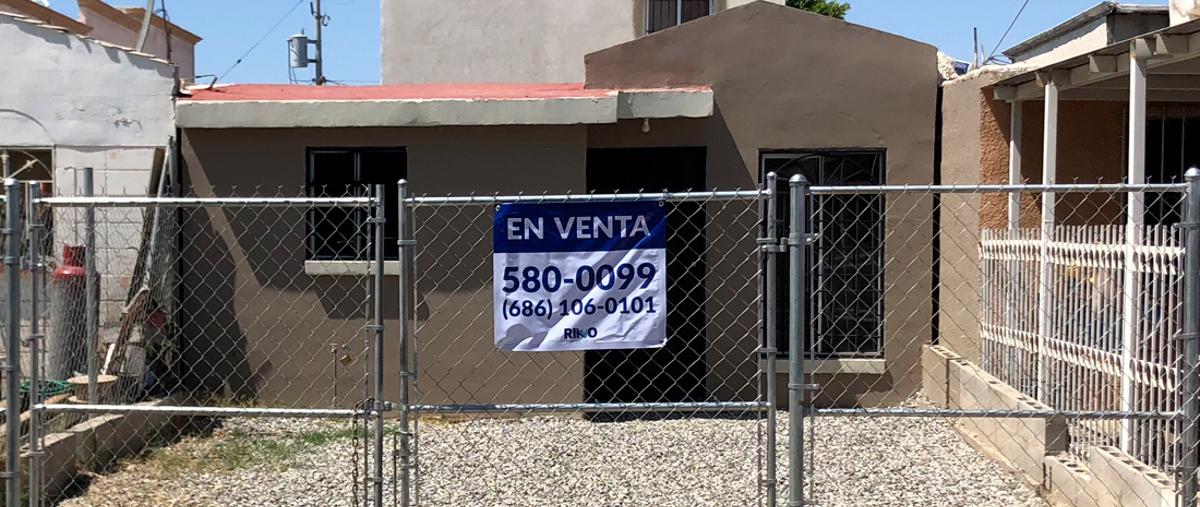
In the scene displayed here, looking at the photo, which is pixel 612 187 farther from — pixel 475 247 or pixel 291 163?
pixel 291 163

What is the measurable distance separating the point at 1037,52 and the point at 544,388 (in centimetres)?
758

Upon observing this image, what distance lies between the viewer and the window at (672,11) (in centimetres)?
1556

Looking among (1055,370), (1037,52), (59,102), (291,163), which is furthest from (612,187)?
(1037,52)

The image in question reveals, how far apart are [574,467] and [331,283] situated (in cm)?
325

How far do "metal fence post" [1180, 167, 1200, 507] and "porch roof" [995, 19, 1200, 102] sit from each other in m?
2.13

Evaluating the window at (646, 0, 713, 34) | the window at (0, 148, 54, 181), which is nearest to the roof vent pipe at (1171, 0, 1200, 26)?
the window at (646, 0, 713, 34)

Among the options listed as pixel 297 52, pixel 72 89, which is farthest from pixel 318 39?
pixel 72 89

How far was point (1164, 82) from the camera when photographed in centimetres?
870

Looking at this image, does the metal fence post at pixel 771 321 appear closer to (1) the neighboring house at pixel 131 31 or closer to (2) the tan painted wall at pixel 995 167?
(2) the tan painted wall at pixel 995 167

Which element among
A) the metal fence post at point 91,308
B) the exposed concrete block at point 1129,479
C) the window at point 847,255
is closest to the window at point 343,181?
the metal fence post at point 91,308

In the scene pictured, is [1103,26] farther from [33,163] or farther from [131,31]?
[131,31]

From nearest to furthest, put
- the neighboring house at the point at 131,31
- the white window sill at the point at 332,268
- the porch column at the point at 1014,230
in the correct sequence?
the porch column at the point at 1014,230
the white window sill at the point at 332,268
the neighboring house at the point at 131,31

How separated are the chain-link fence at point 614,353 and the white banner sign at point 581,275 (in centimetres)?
1

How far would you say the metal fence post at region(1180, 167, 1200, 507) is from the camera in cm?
486
